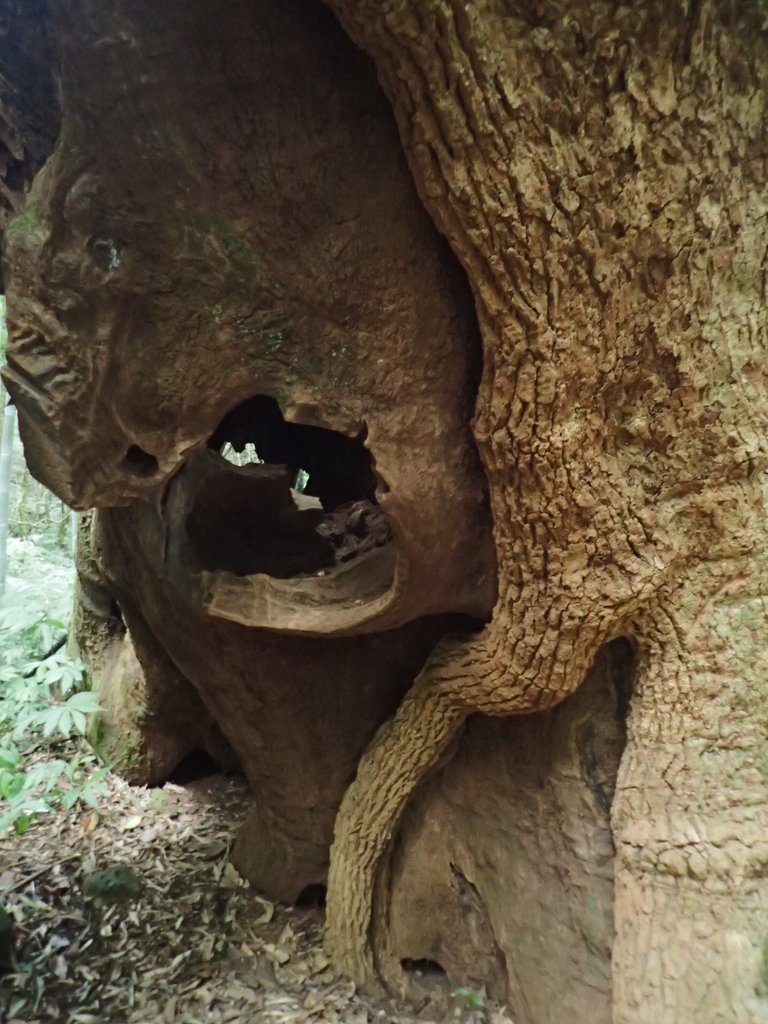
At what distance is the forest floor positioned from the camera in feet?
8.53

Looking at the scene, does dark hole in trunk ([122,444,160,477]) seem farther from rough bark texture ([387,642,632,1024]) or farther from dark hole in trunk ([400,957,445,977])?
dark hole in trunk ([400,957,445,977])

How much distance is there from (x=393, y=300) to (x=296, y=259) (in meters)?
0.31

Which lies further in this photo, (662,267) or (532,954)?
(532,954)

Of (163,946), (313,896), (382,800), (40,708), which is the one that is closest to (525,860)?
(382,800)

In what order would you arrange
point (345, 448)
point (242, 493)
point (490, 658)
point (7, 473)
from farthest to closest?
1. point (7, 473)
2. point (345, 448)
3. point (242, 493)
4. point (490, 658)

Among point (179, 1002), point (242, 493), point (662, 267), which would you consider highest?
point (662, 267)

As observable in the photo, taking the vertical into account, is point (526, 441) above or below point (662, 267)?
below

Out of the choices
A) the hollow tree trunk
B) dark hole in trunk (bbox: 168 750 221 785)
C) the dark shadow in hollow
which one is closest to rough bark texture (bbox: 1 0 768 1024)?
the hollow tree trunk

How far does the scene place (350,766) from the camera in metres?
3.12

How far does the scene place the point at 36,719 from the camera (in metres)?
2.95

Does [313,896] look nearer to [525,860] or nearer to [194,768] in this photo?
[525,860]

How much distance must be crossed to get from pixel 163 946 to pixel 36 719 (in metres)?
1.10

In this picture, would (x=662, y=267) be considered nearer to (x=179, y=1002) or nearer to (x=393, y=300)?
Answer: (x=393, y=300)

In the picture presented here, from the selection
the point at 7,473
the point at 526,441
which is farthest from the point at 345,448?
the point at 7,473
